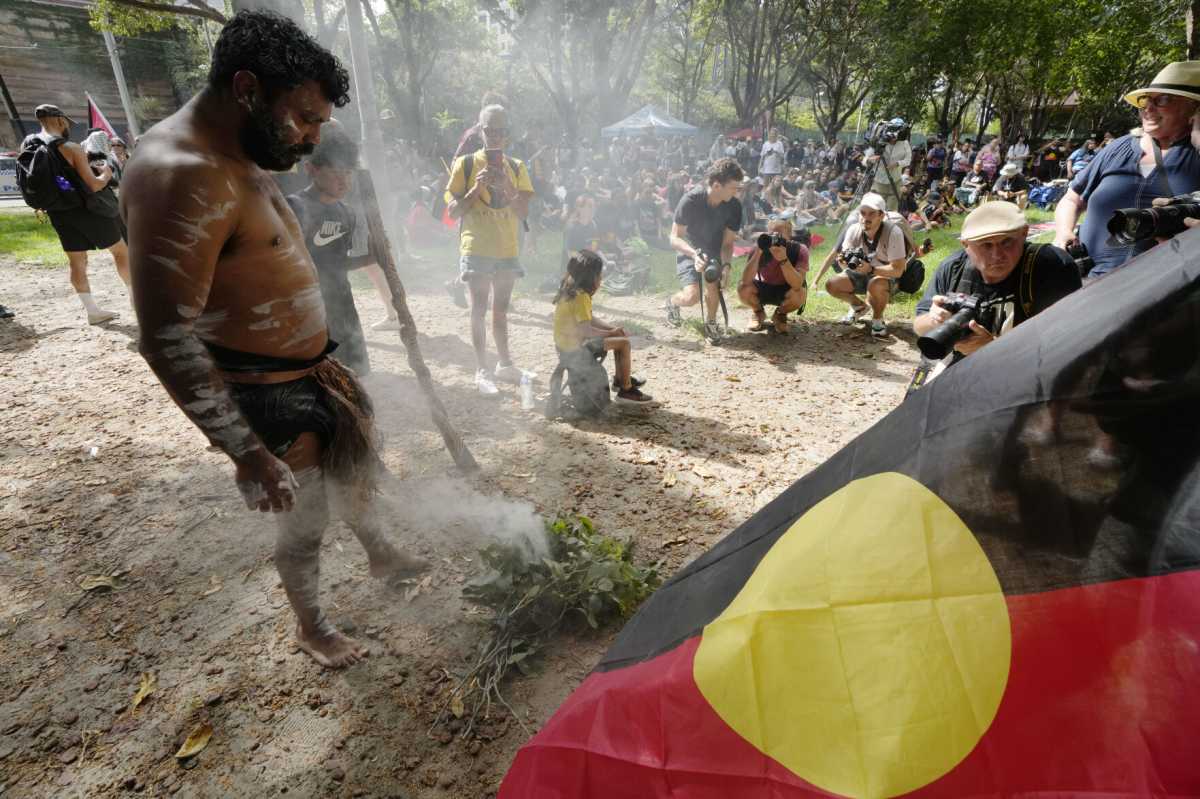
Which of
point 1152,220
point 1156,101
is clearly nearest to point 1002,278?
point 1152,220

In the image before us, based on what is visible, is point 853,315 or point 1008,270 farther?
point 853,315

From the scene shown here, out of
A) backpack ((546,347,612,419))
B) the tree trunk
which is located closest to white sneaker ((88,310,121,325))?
backpack ((546,347,612,419))

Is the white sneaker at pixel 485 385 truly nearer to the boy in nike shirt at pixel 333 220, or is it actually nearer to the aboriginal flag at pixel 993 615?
the boy in nike shirt at pixel 333 220

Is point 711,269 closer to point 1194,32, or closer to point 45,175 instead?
point 45,175

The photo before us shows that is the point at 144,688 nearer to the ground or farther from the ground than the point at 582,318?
nearer to the ground

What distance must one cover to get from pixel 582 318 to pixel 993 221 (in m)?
2.75

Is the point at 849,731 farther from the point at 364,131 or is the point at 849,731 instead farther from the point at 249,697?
the point at 364,131

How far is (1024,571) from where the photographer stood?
1.08m

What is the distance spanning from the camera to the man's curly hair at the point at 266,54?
172cm

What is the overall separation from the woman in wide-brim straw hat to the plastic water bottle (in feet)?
12.5

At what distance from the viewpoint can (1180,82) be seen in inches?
132

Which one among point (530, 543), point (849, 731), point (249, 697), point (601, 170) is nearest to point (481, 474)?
point (530, 543)

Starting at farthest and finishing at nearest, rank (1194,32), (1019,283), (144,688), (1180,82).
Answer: (1194,32) → (1180,82) → (1019,283) → (144,688)

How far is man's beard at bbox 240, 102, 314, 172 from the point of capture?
1767 millimetres
